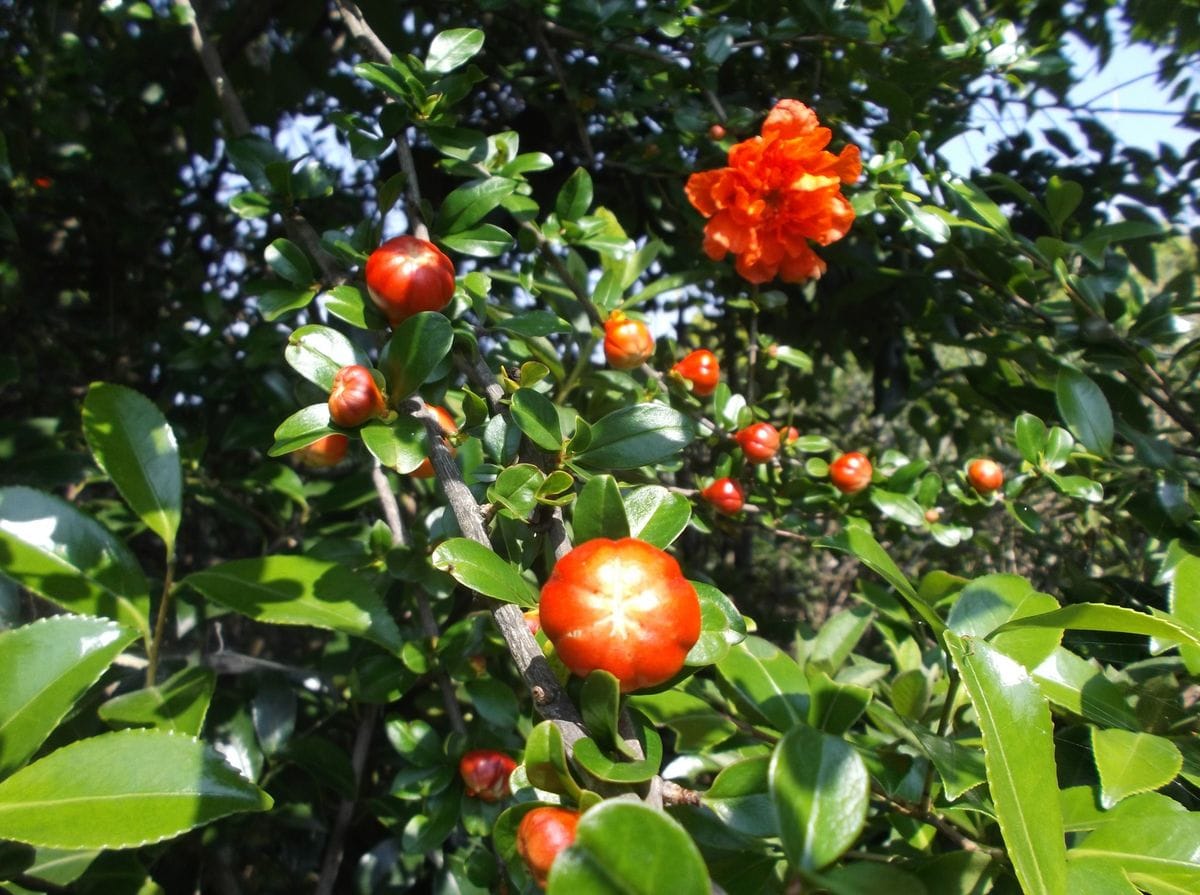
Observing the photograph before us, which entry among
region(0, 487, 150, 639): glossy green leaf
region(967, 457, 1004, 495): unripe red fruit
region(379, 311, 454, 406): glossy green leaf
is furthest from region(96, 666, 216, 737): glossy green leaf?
region(967, 457, 1004, 495): unripe red fruit

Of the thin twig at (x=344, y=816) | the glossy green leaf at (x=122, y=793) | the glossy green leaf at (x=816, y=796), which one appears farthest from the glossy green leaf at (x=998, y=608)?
the thin twig at (x=344, y=816)

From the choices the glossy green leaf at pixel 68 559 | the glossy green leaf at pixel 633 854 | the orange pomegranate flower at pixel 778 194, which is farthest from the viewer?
the orange pomegranate flower at pixel 778 194

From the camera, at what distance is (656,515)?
0.64m

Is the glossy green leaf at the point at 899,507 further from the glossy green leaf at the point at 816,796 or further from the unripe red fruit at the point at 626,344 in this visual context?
the glossy green leaf at the point at 816,796

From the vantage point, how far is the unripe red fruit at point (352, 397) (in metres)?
0.69

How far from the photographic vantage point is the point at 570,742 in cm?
50

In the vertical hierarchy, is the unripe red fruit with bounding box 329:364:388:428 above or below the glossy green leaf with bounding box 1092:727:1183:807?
above

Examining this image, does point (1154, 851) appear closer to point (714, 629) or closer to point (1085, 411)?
point (714, 629)

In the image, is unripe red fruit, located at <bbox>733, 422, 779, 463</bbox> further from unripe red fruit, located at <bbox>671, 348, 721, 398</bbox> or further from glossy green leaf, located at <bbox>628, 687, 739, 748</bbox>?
glossy green leaf, located at <bbox>628, 687, 739, 748</bbox>

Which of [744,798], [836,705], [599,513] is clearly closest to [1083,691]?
[836,705]

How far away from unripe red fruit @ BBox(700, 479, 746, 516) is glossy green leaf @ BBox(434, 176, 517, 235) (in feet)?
1.58

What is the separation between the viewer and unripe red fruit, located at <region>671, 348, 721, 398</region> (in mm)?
1173

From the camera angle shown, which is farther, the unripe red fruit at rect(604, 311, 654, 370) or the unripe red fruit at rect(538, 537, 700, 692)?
the unripe red fruit at rect(604, 311, 654, 370)

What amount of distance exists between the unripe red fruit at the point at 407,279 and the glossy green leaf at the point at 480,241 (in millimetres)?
147
